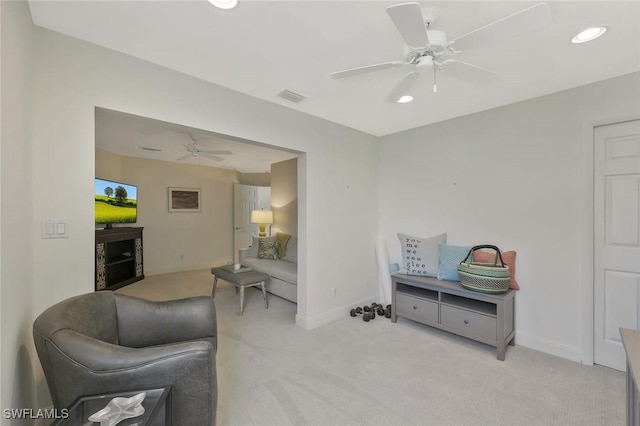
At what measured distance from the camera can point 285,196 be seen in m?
5.01

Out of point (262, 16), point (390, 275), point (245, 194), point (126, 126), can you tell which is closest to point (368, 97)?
point (262, 16)

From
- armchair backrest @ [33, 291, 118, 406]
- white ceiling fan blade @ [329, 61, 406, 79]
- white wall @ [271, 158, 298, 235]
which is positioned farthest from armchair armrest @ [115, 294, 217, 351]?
white wall @ [271, 158, 298, 235]

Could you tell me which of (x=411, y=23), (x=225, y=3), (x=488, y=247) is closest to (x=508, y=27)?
(x=411, y=23)

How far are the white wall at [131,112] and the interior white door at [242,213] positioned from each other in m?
4.15

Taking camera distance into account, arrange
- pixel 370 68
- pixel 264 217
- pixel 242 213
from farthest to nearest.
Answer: pixel 242 213 → pixel 264 217 → pixel 370 68

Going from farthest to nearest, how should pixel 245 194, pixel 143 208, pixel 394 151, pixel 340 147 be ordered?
pixel 245 194
pixel 143 208
pixel 394 151
pixel 340 147

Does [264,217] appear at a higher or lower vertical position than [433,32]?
lower

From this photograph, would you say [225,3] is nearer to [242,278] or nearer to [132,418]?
[132,418]

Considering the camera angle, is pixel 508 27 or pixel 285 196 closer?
pixel 508 27

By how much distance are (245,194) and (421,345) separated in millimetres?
5525

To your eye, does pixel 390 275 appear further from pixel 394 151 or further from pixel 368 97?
pixel 368 97

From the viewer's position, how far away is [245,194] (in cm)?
698

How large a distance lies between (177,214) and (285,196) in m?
2.74

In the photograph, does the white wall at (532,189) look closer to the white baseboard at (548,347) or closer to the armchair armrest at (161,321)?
the white baseboard at (548,347)
